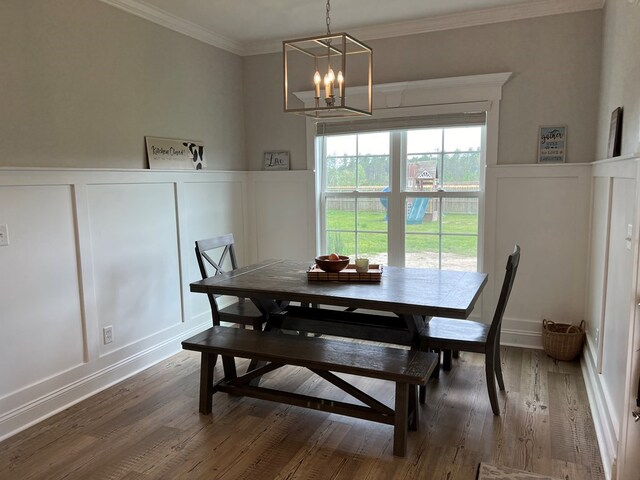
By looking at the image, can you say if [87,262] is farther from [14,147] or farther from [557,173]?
[557,173]

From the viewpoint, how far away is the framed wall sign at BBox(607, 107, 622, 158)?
2626mm

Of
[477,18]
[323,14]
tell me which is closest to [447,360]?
[477,18]

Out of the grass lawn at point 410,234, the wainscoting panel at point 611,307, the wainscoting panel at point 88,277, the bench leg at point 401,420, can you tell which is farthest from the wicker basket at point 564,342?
the wainscoting panel at point 88,277

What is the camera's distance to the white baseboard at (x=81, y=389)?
269 cm

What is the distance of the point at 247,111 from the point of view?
4672mm

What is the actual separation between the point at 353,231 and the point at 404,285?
1.68m

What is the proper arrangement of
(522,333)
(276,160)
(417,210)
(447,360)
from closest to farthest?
(447,360) → (522,333) → (417,210) → (276,160)

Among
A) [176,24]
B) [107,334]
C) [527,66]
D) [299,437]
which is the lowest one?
[299,437]

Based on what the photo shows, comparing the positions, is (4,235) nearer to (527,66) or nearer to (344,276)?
(344,276)

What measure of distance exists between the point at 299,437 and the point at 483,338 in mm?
1189

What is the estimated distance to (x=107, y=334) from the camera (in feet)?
10.7

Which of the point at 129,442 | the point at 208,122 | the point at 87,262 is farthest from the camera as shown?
the point at 208,122

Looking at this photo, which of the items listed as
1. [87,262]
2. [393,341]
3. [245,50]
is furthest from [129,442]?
[245,50]

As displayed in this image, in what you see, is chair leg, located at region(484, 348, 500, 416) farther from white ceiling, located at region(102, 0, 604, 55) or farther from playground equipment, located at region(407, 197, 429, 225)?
white ceiling, located at region(102, 0, 604, 55)
